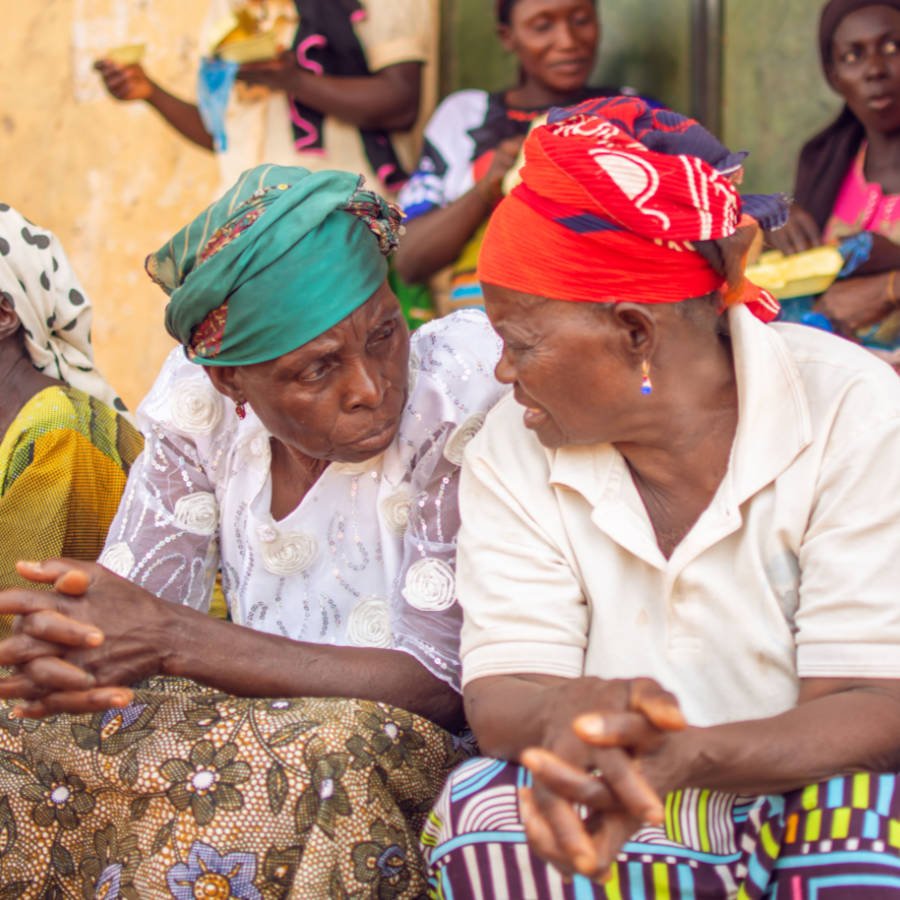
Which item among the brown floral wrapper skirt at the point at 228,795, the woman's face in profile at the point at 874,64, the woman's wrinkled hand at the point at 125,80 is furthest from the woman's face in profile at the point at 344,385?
the woman's wrinkled hand at the point at 125,80

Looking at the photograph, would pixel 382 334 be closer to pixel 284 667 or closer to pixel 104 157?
pixel 284 667

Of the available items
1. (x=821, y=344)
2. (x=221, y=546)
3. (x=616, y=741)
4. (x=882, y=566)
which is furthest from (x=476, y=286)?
(x=616, y=741)

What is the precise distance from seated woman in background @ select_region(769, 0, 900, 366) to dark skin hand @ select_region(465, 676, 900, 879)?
1963mm

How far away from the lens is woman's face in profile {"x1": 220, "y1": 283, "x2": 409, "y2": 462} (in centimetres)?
293

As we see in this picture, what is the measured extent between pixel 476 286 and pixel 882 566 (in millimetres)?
2785

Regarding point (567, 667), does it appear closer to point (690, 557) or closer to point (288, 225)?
point (690, 557)

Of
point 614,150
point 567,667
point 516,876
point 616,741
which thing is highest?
point 614,150

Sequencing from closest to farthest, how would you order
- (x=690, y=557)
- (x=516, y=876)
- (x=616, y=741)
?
(x=616, y=741)
(x=516, y=876)
(x=690, y=557)

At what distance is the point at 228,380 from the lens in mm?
3076

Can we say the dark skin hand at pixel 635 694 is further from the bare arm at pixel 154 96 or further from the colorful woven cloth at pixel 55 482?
the bare arm at pixel 154 96

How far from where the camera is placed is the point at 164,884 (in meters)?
2.63

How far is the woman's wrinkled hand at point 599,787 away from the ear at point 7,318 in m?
2.39

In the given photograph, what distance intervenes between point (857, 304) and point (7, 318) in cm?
238

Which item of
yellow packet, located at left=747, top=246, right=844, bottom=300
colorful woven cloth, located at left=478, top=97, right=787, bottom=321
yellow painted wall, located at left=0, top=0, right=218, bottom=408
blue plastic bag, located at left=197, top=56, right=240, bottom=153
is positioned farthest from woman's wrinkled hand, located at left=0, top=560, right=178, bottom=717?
yellow painted wall, located at left=0, top=0, right=218, bottom=408
